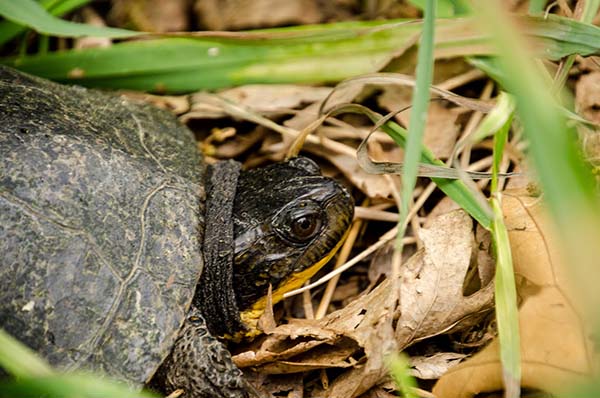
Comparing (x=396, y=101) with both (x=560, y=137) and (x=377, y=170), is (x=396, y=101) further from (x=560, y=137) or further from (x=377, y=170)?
(x=560, y=137)

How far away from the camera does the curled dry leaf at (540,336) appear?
2443mm

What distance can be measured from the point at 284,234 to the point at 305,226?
99 mm

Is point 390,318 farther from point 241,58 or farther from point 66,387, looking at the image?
point 241,58

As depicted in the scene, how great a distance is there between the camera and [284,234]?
311 cm

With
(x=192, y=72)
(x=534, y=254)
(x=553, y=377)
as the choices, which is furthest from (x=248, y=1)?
(x=553, y=377)

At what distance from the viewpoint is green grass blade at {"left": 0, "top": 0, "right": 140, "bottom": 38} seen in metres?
3.54

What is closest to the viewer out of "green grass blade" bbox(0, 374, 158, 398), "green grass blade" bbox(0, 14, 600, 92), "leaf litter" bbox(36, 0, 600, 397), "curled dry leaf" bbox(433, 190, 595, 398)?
"green grass blade" bbox(0, 374, 158, 398)

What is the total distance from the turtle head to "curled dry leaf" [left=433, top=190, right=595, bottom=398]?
31.2 inches

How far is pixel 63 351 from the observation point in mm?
2602

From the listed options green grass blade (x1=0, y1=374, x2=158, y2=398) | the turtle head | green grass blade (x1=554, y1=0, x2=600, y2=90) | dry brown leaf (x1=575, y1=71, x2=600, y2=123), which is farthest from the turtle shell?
dry brown leaf (x1=575, y1=71, x2=600, y2=123)

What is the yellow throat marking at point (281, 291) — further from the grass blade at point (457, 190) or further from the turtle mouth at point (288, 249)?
the grass blade at point (457, 190)

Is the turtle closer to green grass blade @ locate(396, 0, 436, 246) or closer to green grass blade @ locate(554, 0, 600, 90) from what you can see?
green grass blade @ locate(396, 0, 436, 246)

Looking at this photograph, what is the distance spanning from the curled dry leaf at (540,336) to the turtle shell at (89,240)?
1.15 meters

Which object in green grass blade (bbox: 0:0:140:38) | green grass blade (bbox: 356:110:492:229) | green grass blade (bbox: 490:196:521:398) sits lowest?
green grass blade (bbox: 490:196:521:398)
